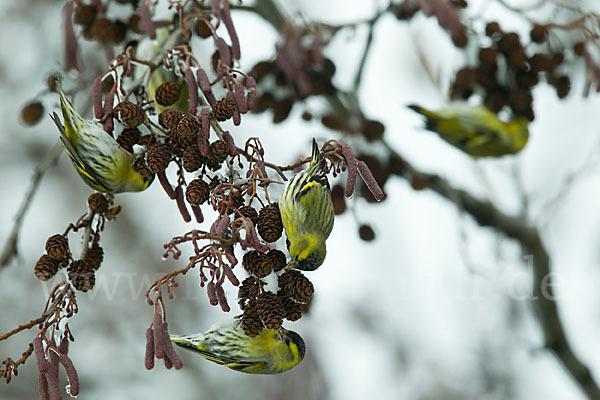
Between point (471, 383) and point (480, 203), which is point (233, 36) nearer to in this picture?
point (480, 203)

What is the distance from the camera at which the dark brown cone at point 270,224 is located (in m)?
0.64

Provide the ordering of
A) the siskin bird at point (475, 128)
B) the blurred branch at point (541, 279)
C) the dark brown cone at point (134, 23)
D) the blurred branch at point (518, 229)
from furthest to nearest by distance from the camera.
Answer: the blurred branch at point (541, 279) → the blurred branch at point (518, 229) → the siskin bird at point (475, 128) → the dark brown cone at point (134, 23)

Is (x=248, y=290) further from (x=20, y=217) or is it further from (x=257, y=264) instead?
(x=20, y=217)

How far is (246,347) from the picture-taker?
28.9 inches

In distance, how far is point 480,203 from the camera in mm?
1487

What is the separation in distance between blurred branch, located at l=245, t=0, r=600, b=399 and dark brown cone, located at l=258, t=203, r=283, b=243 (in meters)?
0.62

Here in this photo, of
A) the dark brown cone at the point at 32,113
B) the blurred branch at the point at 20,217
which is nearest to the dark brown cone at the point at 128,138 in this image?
the blurred branch at the point at 20,217

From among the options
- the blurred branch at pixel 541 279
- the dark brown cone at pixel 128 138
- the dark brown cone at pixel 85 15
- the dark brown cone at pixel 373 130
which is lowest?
the blurred branch at pixel 541 279

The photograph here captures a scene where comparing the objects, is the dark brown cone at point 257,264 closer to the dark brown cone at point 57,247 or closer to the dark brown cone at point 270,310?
the dark brown cone at point 270,310

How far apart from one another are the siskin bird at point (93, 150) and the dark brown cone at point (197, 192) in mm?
119

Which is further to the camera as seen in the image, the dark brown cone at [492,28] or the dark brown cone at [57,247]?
the dark brown cone at [492,28]

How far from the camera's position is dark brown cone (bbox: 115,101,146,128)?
689 millimetres

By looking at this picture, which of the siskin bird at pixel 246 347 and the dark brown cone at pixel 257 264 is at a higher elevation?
the dark brown cone at pixel 257 264

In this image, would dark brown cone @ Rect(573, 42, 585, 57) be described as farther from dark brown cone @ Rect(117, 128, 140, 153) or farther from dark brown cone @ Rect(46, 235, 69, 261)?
dark brown cone @ Rect(46, 235, 69, 261)
